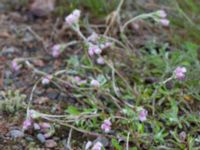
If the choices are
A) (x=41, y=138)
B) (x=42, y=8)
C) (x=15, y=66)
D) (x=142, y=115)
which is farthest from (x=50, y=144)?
(x=42, y=8)

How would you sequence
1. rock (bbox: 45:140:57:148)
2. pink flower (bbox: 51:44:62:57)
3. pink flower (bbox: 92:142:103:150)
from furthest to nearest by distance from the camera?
Answer: pink flower (bbox: 51:44:62:57), rock (bbox: 45:140:57:148), pink flower (bbox: 92:142:103:150)

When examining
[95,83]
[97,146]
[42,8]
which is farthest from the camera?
[42,8]

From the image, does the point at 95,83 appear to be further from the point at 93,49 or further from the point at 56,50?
the point at 56,50

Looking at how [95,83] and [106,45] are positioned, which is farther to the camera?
[106,45]

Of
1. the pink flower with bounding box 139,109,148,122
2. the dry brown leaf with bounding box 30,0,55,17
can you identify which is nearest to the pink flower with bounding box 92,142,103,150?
the pink flower with bounding box 139,109,148,122

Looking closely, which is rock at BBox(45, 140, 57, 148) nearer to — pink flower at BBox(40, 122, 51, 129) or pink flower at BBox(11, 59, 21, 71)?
pink flower at BBox(40, 122, 51, 129)

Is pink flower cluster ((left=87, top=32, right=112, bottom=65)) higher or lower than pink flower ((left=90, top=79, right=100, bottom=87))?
higher

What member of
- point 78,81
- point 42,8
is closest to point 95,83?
point 78,81

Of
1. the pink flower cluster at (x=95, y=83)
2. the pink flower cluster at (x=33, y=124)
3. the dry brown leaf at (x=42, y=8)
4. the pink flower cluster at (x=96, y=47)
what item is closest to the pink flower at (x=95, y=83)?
the pink flower cluster at (x=95, y=83)

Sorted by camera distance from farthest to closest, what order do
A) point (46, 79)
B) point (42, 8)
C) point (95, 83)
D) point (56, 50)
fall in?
point (42, 8) < point (56, 50) < point (46, 79) < point (95, 83)

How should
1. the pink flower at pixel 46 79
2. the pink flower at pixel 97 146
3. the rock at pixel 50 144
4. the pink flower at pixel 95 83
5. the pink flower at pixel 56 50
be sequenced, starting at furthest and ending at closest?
1. the pink flower at pixel 56 50
2. the pink flower at pixel 46 79
3. the pink flower at pixel 95 83
4. the rock at pixel 50 144
5. the pink flower at pixel 97 146

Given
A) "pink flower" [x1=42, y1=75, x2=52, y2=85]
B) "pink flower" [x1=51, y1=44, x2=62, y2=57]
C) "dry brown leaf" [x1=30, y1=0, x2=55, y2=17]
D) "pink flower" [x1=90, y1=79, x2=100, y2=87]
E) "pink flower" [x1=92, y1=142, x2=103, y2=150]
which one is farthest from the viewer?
"dry brown leaf" [x1=30, y1=0, x2=55, y2=17]

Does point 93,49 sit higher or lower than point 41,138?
higher

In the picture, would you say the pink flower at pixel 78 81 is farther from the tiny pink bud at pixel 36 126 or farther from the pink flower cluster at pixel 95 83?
the tiny pink bud at pixel 36 126
